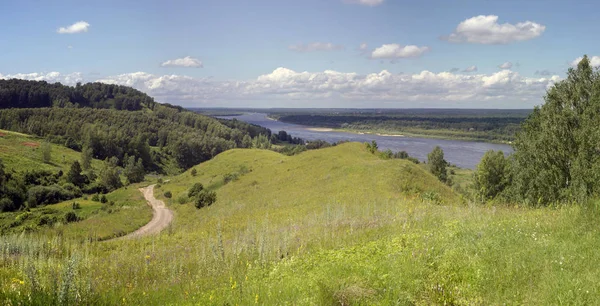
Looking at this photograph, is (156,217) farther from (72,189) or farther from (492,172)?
(72,189)

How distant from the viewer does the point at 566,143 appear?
777 inches

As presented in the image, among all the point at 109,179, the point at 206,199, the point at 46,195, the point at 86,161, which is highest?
the point at 206,199

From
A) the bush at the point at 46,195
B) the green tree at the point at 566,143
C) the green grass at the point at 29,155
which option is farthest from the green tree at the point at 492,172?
the green grass at the point at 29,155

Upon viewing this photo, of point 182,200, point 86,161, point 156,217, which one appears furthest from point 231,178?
point 86,161

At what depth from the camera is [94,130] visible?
150 m

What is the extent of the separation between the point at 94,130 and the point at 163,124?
46660 mm

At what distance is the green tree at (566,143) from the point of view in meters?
17.8

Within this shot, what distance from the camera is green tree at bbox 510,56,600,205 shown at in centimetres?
1780

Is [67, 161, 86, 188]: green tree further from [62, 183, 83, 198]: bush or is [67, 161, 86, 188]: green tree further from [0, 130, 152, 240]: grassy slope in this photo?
[0, 130, 152, 240]: grassy slope

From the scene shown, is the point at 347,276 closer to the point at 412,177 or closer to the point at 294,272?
the point at 294,272

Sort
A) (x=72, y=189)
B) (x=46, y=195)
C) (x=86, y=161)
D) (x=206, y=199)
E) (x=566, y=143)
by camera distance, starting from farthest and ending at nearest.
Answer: (x=86, y=161), (x=72, y=189), (x=46, y=195), (x=206, y=199), (x=566, y=143)

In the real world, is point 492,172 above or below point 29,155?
above

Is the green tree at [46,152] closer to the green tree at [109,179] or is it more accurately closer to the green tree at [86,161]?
the green tree at [86,161]

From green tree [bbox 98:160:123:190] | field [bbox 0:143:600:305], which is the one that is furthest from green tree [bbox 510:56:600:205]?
green tree [bbox 98:160:123:190]
